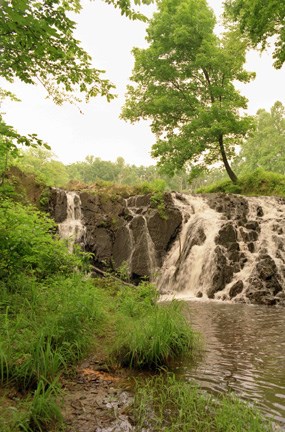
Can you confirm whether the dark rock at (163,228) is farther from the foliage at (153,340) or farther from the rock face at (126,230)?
the foliage at (153,340)

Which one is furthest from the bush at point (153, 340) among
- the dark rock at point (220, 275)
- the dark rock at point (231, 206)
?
the dark rock at point (231, 206)

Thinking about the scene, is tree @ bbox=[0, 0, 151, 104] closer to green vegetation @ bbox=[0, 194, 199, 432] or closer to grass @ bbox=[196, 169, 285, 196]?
green vegetation @ bbox=[0, 194, 199, 432]

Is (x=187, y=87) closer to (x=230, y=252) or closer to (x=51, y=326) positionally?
(x=230, y=252)

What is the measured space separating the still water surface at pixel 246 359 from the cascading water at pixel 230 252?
3.71 meters

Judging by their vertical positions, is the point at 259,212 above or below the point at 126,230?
above

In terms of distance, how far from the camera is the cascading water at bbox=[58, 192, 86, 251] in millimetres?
15590

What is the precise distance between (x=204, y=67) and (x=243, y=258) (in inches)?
523

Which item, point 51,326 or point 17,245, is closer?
point 51,326

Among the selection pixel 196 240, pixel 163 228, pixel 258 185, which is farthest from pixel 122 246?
pixel 258 185

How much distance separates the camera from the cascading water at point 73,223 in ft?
51.1

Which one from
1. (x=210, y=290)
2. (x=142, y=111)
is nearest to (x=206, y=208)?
(x=210, y=290)

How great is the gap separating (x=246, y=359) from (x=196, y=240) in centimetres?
1027

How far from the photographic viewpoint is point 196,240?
1522 cm

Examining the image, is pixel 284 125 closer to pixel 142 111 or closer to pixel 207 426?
pixel 142 111
